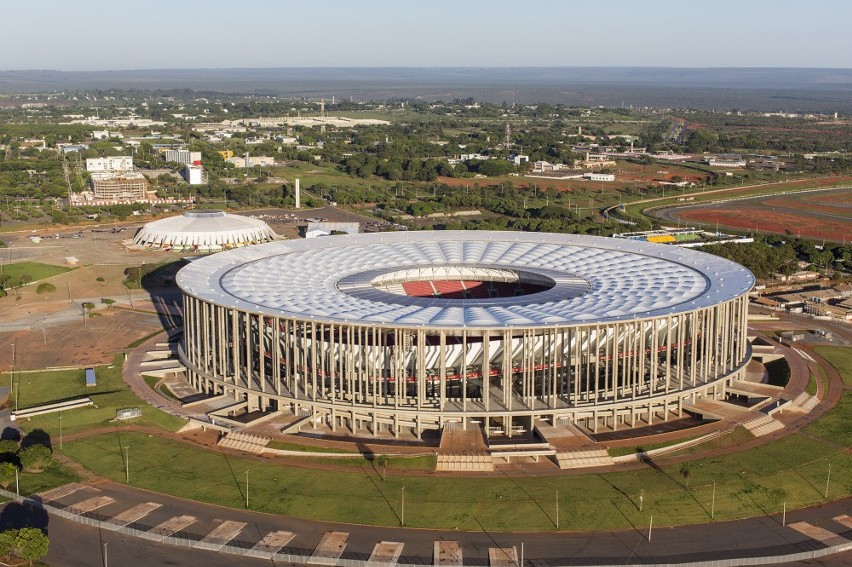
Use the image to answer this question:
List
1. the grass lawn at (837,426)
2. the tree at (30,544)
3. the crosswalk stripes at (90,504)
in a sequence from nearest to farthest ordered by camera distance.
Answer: the tree at (30,544) → the crosswalk stripes at (90,504) → the grass lawn at (837,426)

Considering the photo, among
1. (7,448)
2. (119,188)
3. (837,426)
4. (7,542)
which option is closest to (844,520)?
(837,426)

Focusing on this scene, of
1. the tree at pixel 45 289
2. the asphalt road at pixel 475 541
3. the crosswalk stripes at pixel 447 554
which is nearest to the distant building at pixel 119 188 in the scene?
the tree at pixel 45 289

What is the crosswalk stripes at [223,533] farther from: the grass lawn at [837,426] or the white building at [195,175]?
the white building at [195,175]

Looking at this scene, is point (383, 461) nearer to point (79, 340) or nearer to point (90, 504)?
point (90, 504)

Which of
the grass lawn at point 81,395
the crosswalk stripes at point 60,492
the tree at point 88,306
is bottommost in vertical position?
the crosswalk stripes at point 60,492

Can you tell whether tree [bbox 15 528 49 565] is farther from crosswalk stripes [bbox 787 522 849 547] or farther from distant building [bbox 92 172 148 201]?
distant building [bbox 92 172 148 201]

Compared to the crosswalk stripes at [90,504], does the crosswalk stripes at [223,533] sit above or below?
below

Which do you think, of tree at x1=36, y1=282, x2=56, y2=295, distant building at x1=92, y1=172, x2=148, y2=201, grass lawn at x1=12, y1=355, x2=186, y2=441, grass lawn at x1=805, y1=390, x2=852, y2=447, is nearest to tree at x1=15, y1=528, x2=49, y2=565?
grass lawn at x1=12, y1=355, x2=186, y2=441
